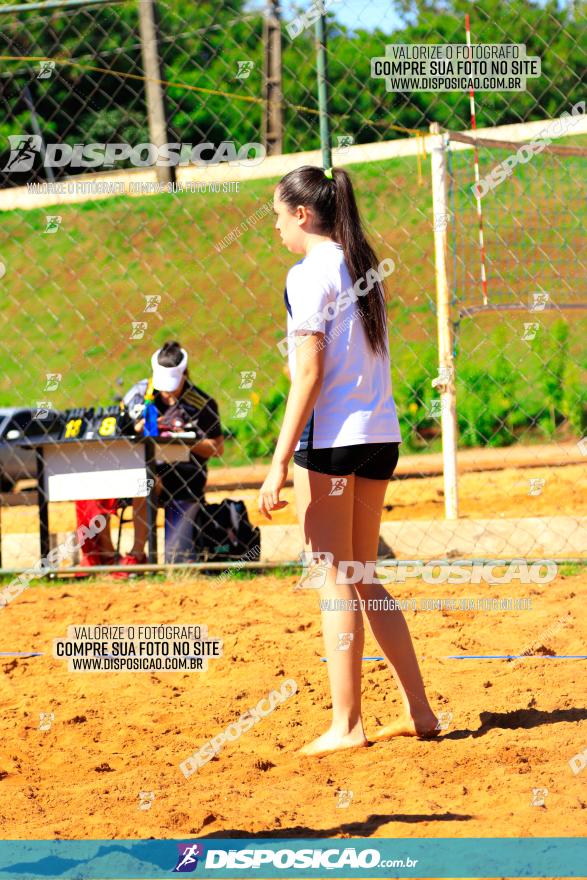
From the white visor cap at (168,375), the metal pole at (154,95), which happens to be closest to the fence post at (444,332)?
the white visor cap at (168,375)

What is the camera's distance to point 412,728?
11.2ft

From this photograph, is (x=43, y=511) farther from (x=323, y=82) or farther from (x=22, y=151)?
(x=323, y=82)

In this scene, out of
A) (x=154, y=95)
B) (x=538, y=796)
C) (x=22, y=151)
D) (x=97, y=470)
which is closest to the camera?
(x=538, y=796)

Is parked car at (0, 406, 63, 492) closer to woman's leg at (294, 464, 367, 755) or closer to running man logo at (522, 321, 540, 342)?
running man logo at (522, 321, 540, 342)

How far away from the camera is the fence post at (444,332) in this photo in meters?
6.07

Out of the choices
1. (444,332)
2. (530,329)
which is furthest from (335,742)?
(530,329)

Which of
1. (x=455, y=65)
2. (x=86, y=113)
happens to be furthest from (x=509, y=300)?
(x=86, y=113)

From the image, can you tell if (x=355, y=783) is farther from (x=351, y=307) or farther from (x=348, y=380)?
(x=351, y=307)

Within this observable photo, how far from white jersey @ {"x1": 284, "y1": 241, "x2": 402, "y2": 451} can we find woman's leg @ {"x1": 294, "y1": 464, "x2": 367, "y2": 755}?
0.15 meters

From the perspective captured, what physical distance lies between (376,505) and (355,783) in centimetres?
88

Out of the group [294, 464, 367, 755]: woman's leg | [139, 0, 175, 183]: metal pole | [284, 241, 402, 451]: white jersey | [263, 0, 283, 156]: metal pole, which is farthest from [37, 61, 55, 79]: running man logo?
[294, 464, 367, 755]: woman's leg

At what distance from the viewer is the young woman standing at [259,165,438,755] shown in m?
3.15

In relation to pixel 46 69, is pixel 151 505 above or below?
below

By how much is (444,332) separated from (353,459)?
3088 millimetres
